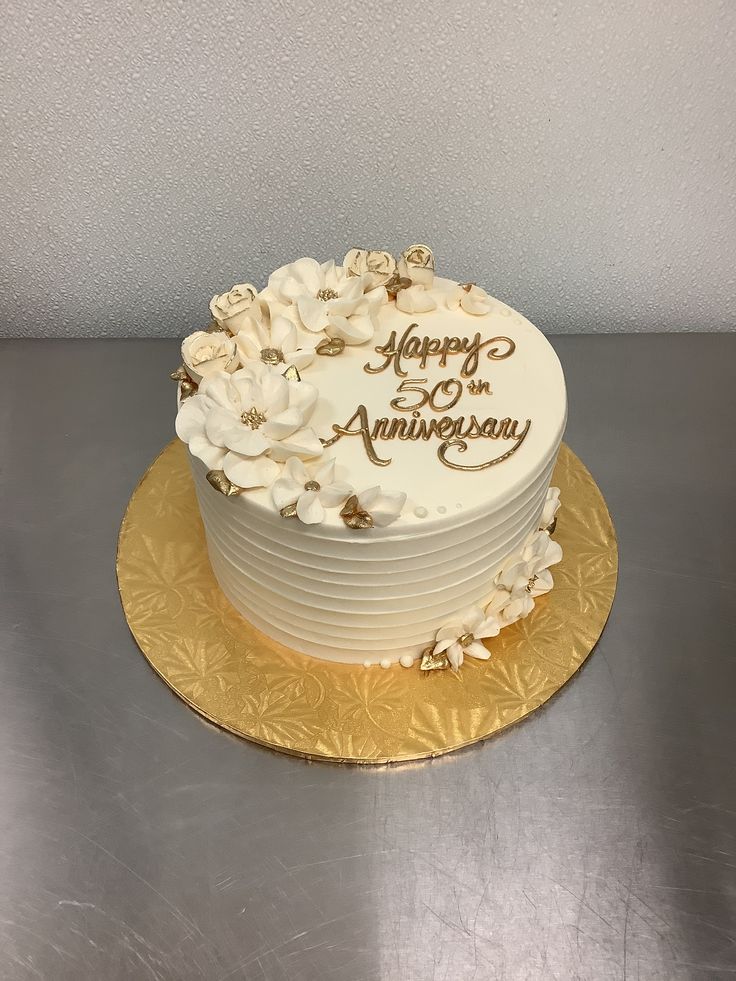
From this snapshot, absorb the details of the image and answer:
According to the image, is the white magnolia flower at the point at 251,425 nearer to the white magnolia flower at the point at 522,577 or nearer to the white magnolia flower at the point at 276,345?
the white magnolia flower at the point at 276,345

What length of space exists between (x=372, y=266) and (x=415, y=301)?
0.34 ft

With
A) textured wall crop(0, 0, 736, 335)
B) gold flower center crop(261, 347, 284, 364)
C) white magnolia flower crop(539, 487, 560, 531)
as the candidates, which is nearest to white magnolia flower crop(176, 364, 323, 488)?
gold flower center crop(261, 347, 284, 364)

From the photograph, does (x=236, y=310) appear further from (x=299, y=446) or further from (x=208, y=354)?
(x=299, y=446)

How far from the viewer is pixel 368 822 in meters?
1.26

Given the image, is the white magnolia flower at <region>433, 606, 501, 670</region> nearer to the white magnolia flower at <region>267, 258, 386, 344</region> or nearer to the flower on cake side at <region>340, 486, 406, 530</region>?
the flower on cake side at <region>340, 486, 406, 530</region>

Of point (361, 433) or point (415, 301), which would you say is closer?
point (361, 433)

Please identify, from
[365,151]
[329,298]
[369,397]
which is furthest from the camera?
[365,151]

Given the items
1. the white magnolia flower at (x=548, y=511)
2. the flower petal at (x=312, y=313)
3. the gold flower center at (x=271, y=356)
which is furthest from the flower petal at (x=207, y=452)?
the white magnolia flower at (x=548, y=511)

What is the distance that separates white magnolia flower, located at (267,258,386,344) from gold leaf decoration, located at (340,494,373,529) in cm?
39

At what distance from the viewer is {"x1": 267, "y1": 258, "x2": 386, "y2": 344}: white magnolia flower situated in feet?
4.46

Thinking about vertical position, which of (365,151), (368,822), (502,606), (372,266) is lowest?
(368,822)

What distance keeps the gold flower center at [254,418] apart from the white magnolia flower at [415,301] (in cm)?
43

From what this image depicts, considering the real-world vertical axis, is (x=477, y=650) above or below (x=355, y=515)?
below

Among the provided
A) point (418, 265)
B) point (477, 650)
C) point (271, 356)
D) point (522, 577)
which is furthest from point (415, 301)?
point (477, 650)
